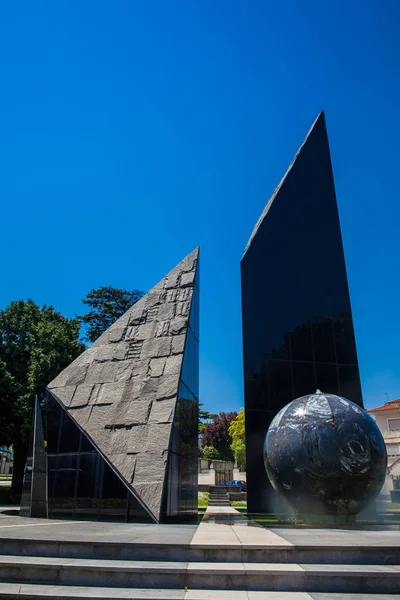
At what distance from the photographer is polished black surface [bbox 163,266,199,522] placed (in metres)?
10.2

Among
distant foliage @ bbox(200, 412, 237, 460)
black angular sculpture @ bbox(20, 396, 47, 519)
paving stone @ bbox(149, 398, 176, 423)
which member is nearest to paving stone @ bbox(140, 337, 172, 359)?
paving stone @ bbox(149, 398, 176, 423)

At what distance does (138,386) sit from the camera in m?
11.1

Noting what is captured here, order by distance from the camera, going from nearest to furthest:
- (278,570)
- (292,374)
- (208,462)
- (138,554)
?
(278,570) → (138,554) → (292,374) → (208,462)

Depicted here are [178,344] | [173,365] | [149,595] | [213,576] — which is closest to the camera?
[149,595]

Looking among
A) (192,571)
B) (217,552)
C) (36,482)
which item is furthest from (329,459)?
(36,482)

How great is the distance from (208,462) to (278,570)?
1873 inches

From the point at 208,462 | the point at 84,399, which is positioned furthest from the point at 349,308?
the point at 208,462

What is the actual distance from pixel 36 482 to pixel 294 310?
10288 millimetres

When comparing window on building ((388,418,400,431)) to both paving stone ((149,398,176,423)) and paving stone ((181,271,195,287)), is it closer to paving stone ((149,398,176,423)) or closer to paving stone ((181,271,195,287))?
paving stone ((181,271,195,287))

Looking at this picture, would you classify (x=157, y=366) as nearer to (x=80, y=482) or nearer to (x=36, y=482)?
(x=80, y=482)

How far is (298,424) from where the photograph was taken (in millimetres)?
9141

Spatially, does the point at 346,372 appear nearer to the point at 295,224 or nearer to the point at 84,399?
the point at 295,224

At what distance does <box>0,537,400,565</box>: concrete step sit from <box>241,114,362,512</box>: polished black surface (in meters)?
8.79

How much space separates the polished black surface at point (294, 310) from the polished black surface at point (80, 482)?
578 cm
